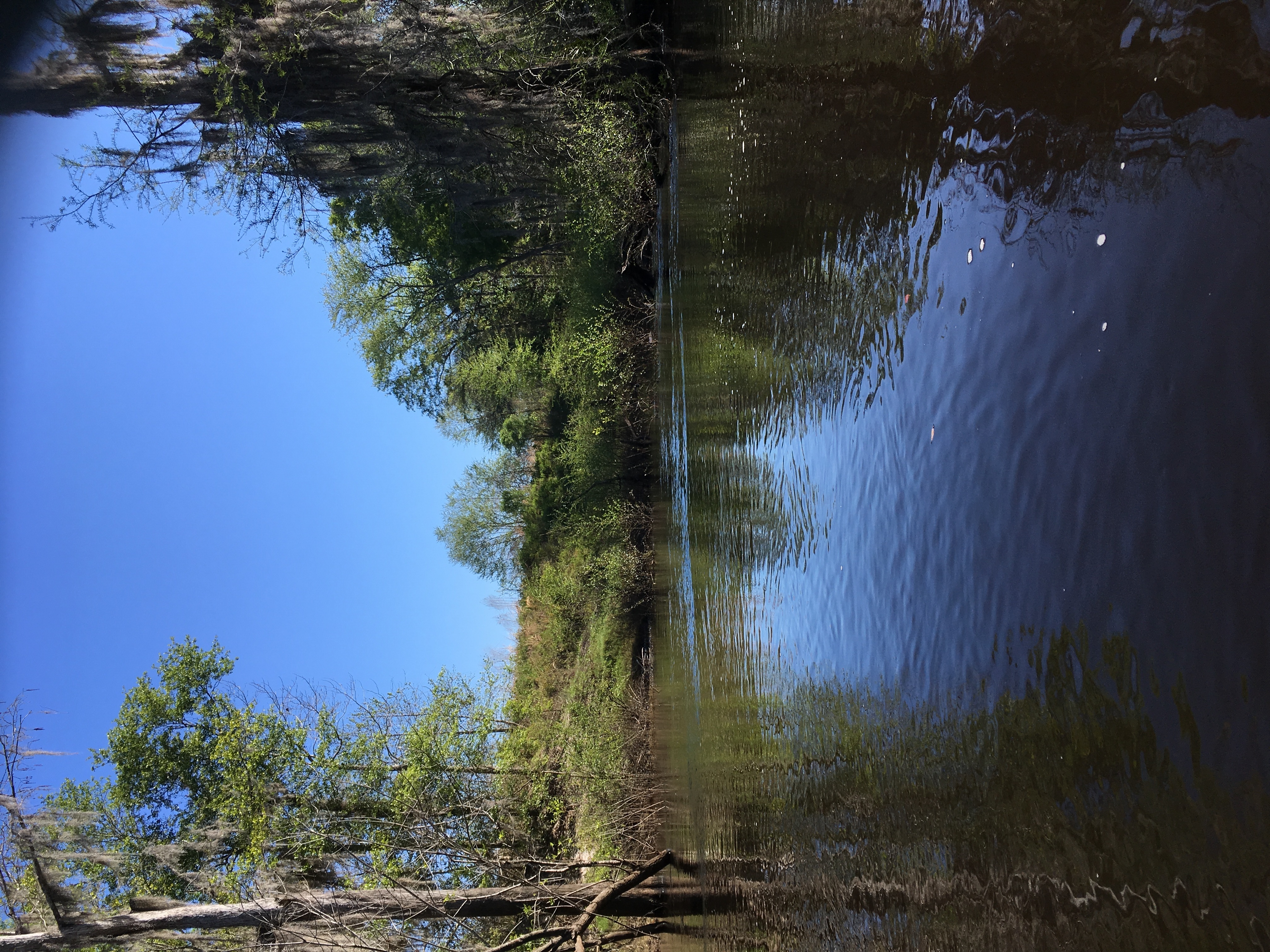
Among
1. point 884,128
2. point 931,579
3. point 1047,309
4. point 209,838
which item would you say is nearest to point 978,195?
point 1047,309

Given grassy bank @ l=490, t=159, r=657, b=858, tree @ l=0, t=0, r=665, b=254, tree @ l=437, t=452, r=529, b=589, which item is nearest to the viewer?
tree @ l=0, t=0, r=665, b=254

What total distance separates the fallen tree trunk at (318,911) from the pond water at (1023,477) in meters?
6.29

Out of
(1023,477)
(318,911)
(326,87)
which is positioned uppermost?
(326,87)

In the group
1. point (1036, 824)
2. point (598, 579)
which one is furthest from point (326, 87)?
point (1036, 824)

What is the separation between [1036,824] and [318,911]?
1164 centimetres

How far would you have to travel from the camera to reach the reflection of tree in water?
268 cm

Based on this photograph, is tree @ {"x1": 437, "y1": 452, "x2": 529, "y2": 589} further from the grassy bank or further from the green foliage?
the green foliage

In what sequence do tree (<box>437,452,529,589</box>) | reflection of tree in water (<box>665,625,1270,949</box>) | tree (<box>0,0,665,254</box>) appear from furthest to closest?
tree (<box>437,452,529,589</box>) < tree (<box>0,0,665,254</box>) < reflection of tree in water (<box>665,625,1270,949</box>)

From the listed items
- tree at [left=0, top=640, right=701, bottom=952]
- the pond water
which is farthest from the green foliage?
the pond water

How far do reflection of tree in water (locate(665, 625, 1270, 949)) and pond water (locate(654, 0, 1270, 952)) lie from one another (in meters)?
0.01

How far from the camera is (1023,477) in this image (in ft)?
12.2

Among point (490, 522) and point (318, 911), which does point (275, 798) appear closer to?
point (318, 911)

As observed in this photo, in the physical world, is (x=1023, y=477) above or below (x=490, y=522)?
below

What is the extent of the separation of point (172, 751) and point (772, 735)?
13405 mm
